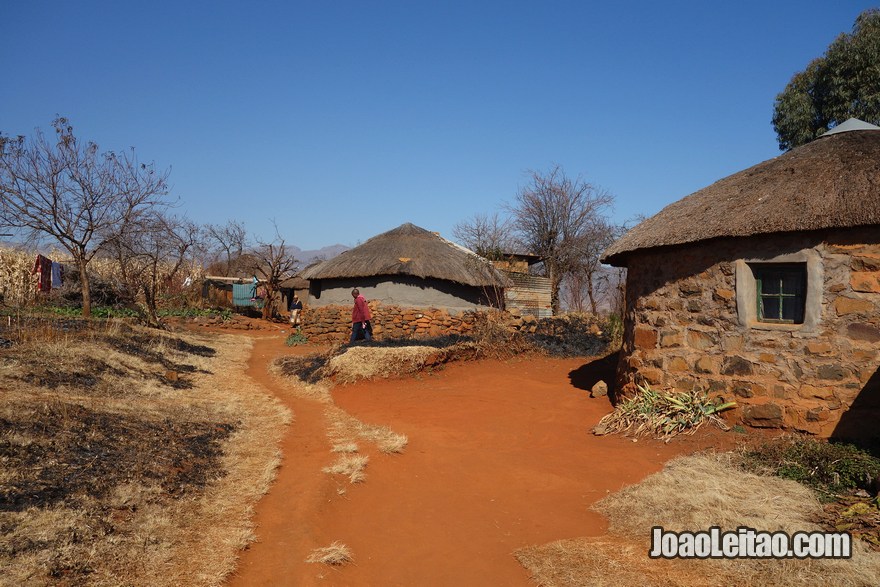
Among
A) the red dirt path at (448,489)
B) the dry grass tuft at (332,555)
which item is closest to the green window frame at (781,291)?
the red dirt path at (448,489)

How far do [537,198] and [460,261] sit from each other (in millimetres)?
12651

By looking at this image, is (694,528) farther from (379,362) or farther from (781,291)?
(379,362)

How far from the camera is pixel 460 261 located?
18.2 m

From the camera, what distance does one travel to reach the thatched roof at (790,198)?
6246mm

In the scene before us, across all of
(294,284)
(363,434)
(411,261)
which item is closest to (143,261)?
(294,284)

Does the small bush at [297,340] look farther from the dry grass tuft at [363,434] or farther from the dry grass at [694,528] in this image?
the dry grass at [694,528]

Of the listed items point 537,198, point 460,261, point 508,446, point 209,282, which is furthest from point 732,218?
point 209,282

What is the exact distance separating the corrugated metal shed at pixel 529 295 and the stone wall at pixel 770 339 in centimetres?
1182

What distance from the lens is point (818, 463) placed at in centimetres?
545

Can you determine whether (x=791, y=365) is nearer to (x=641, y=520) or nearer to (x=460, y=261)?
(x=641, y=520)

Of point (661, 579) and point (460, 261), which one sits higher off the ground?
point (460, 261)

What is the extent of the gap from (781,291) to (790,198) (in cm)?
118

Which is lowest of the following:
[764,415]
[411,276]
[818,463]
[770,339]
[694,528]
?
[694,528]

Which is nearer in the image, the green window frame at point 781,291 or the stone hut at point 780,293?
the stone hut at point 780,293
